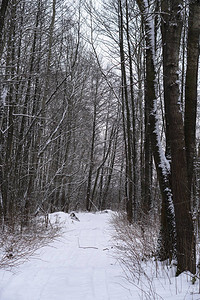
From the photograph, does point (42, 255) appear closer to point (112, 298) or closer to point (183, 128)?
point (112, 298)

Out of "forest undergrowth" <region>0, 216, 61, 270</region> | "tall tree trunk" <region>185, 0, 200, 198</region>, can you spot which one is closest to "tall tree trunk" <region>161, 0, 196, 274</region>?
"tall tree trunk" <region>185, 0, 200, 198</region>

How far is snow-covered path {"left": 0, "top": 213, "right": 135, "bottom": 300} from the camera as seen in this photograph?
300 cm

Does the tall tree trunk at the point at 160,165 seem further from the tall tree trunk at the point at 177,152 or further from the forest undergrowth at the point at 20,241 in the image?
the forest undergrowth at the point at 20,241

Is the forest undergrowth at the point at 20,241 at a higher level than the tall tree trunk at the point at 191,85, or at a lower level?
lower

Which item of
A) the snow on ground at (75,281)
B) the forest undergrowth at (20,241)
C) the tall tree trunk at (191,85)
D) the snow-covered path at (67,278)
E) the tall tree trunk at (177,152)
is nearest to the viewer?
the snow on ground at (75,281)

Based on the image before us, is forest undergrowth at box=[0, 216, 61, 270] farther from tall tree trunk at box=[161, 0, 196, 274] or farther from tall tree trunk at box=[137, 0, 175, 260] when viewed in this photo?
tall tree trunk at box=[161, 0, 196, 274]

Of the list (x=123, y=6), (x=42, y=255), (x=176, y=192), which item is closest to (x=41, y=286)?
(x=42, y=255)

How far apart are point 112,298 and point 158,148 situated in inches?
92.3

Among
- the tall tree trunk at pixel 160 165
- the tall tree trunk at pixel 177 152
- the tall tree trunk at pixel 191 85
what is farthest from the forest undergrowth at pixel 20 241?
the tall tree trunk at pixel 191 85

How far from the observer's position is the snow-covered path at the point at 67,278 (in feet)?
9.83

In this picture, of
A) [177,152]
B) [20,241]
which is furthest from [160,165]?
[20,241]

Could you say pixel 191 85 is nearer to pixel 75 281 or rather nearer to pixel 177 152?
pixel 177 152

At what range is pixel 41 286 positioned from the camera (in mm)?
3305

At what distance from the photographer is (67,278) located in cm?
367
